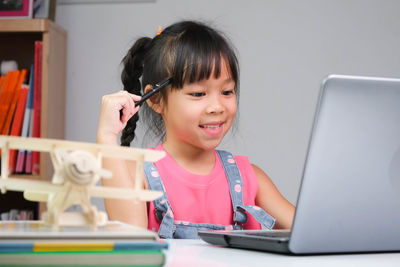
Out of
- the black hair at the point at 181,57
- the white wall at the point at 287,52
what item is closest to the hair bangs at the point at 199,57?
the black hair at the point at 181,57

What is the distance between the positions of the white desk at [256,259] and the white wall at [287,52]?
64.5 inches

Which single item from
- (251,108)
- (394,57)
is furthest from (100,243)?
(394,57)

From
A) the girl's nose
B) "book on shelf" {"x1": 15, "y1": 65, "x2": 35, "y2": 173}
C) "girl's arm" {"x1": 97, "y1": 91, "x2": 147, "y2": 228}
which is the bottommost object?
"book on shelf" {"x1": 15, "y1": 65, "x2": 35, "y2": 173}

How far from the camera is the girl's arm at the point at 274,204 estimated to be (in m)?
1.42

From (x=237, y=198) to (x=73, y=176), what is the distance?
880 mm

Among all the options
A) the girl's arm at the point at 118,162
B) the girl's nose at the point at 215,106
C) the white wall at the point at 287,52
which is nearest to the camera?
the girl's arm at the point at 118,162

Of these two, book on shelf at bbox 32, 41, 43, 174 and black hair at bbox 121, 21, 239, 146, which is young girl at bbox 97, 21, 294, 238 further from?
book on shelf at bbox 32, 41, 43, 174

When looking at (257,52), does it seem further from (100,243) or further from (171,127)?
(100,243)

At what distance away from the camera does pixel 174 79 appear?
1347 millimetres

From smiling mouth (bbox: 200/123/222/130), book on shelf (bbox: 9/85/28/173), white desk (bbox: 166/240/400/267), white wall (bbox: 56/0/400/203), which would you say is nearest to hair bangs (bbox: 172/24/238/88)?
smiling mouth (bbox: 200/123/222/130)

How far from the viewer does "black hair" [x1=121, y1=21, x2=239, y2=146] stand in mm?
1330

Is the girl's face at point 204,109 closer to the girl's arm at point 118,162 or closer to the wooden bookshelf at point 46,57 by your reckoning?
the girl's arm at point 118,162

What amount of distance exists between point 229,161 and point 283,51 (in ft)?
3.37

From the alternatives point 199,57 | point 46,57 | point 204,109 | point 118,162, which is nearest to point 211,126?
point 204,109
